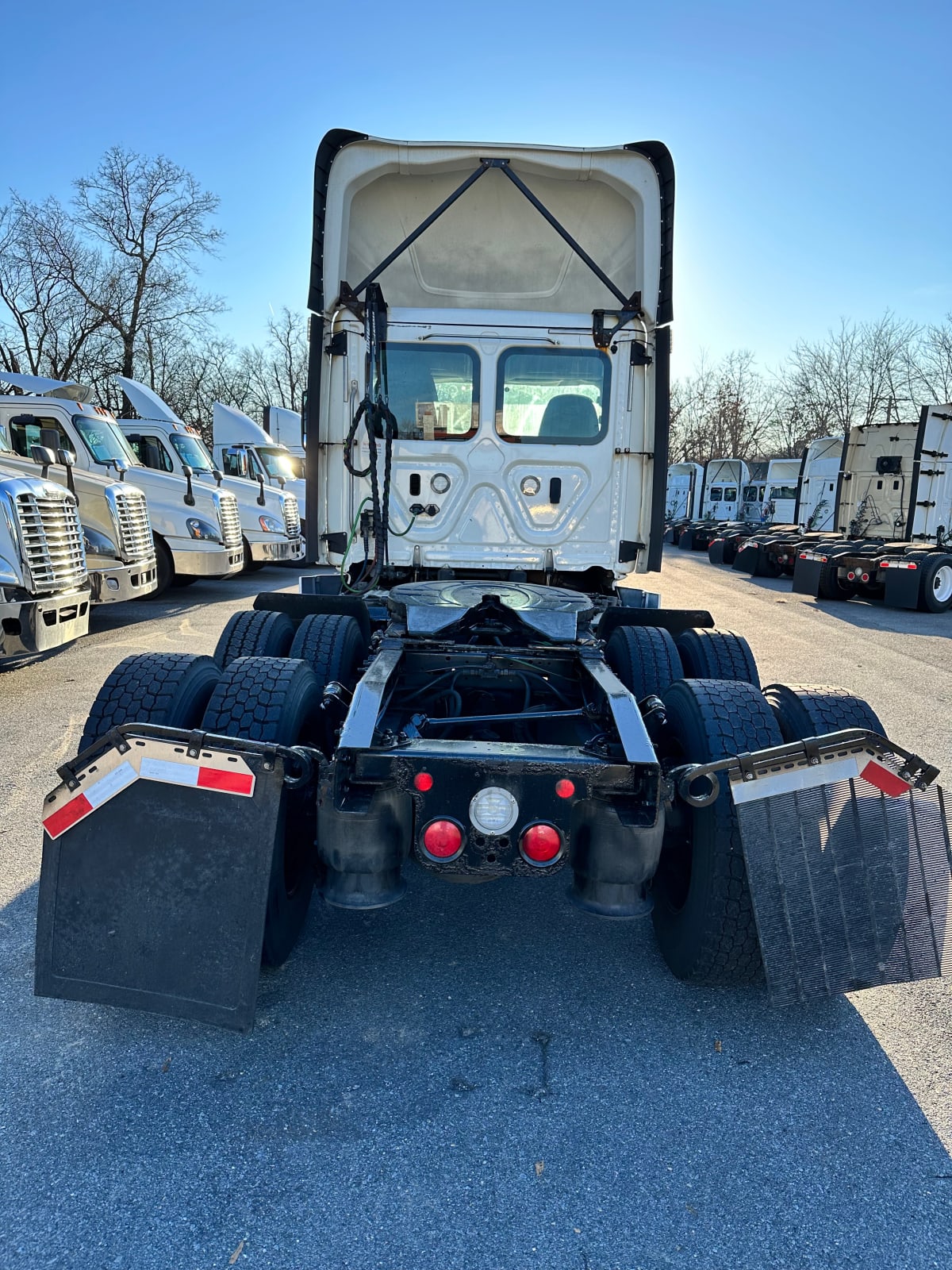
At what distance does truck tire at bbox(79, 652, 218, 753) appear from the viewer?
307cm

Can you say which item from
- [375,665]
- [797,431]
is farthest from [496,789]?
[797,431]

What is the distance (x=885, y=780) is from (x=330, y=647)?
A: 274cm

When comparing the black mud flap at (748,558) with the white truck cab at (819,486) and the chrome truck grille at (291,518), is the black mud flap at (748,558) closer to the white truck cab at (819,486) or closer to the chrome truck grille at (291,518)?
the white truck cab at (819,486)

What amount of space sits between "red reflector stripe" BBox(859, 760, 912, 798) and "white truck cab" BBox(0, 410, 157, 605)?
25.6ft

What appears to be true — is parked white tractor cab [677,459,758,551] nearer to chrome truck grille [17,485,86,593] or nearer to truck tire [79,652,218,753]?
chrome truck grille [17,485,86,593]

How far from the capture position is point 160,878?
2.41 meters

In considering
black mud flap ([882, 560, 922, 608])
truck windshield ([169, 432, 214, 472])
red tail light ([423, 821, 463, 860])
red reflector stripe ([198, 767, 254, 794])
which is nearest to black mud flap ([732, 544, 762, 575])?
black mud flap ([882, 560, 922, 608])

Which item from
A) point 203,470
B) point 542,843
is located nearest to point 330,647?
point 542,843

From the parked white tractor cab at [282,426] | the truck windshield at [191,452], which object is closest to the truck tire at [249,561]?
the truck windshield at [191,452]

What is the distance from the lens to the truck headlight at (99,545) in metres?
9.48

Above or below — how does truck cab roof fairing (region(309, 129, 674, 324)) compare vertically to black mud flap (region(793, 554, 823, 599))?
above

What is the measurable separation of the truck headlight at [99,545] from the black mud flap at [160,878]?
7846mm

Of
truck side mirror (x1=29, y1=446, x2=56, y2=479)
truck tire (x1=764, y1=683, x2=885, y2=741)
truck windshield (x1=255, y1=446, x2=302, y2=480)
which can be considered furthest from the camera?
truck windshield (x1=255, y1=446, x2=302, y2=480)

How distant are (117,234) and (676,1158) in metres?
36.8
